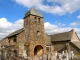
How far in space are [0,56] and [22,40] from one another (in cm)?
1345

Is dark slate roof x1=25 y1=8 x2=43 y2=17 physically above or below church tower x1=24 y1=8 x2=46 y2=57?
above

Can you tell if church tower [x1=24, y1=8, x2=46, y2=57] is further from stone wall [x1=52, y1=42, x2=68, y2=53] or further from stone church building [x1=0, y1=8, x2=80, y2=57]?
stone wall [x1=52, y1=42, x2=68, y2=53]

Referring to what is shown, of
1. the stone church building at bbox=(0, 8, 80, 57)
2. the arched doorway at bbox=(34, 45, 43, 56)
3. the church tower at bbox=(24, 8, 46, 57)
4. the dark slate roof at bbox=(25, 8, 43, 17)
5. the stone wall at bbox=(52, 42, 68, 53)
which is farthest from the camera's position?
the stone wall at bbox=(52, 42, 68, 53)

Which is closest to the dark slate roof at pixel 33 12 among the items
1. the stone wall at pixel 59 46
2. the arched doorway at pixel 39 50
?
the arched doorway at pixel 39 50

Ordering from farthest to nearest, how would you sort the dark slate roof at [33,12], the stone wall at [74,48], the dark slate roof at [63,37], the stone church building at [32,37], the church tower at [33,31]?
1. the dark slate roof at [63,37]
2. the stone wall at [74,48]
3. the dark slate roof at [33,12]
4. the church tower at [33,31]
5. the stone church building at [32,37]

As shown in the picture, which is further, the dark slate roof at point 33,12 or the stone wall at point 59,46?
the stone wall at point 59,46

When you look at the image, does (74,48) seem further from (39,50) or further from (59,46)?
(39,50)

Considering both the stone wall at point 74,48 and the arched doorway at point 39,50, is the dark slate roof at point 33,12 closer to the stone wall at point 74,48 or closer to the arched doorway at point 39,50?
the arched doorway at point 39,50

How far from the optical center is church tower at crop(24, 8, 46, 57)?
30467mm

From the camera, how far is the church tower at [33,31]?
30467mm

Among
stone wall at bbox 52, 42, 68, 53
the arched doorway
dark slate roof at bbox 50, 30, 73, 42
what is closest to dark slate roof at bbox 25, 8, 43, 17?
the arched doorway

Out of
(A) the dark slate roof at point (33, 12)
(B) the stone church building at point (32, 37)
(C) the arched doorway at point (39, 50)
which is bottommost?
(C) the arched doorway at point (39, 50)

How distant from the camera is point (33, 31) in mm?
31000

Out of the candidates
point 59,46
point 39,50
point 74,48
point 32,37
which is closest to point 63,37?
point 59,46
